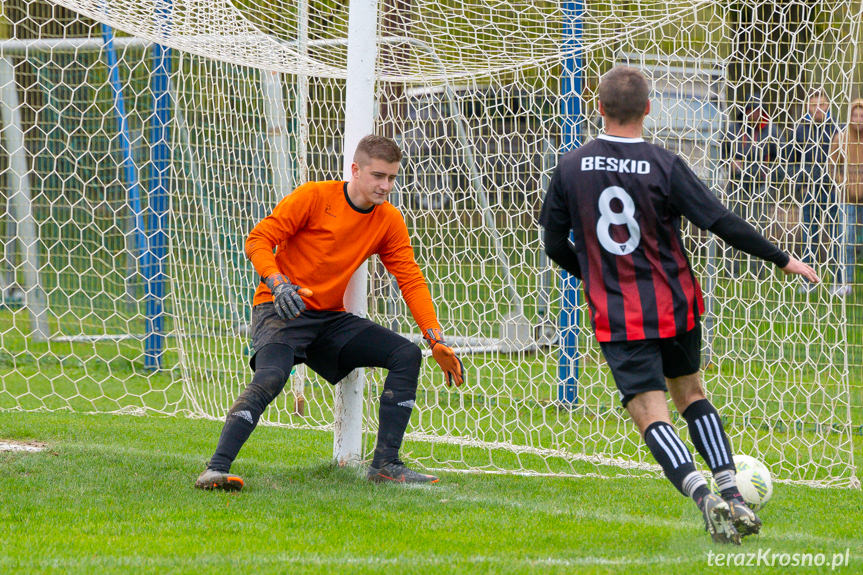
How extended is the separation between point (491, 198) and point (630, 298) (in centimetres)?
330

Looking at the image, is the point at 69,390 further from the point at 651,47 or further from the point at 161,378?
the point at 651,47

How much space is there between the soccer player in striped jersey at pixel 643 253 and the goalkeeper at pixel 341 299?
Answer: 1197 millimetres

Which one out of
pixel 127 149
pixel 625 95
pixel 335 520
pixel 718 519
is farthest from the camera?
pixel 127 149

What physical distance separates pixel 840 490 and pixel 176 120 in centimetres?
512

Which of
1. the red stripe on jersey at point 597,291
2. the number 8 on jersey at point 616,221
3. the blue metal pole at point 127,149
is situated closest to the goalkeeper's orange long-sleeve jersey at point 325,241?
the red stripe on jersey at point 597,291

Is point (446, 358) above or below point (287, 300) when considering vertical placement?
below

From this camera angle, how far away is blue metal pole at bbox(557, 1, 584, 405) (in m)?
6.07

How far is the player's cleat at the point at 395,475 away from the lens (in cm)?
475

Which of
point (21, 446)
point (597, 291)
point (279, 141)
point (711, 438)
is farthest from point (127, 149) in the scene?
point (711, 438)

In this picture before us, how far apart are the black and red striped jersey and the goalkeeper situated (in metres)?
1.20

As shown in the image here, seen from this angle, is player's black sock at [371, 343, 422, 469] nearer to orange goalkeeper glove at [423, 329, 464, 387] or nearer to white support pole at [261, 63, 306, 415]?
orange goalkeeper glove at [423, 329, 464, 387]

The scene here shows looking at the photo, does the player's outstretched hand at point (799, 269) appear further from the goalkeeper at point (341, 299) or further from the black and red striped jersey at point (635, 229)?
the goalkeeper at point (341, 299)

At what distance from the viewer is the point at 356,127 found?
16.5 ft

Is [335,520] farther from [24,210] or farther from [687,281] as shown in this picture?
[24,210]
